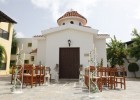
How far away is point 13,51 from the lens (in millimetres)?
38406

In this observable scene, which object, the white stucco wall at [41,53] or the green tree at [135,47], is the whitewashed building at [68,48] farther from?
the green tree at [135,47]

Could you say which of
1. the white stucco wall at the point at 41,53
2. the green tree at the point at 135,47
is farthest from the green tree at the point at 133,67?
the white stucco wall at the point at 41,53

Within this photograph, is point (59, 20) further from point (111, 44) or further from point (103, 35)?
point (111, 44)

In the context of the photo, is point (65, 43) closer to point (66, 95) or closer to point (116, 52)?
point (66, 95)

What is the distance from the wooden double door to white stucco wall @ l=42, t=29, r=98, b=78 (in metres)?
0.38

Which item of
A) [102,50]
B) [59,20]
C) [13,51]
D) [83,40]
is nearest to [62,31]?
[83,40]

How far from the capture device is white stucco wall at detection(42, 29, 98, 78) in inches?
567

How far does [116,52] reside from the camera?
25734 millimetres

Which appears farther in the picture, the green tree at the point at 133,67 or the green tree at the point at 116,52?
the green tree at the point at 116,52

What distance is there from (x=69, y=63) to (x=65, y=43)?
1.77 metres

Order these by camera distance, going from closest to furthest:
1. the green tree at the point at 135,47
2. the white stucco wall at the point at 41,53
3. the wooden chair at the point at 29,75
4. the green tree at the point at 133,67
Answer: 1. the wooden chair at the point at 29,75
2. the white stucco wall at the point at 41,53
3. the green tree at the point at 135,47
4. the green tree at the point at 133,67

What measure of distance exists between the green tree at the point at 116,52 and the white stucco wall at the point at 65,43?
41.0ft

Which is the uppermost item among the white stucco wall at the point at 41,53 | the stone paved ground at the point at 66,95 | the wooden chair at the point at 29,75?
the white stucco wall at the point at 41,53

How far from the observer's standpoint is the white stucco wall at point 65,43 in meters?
14.4
